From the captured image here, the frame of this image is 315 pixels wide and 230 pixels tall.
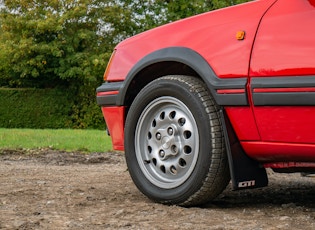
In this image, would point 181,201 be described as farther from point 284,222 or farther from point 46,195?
point 46,195

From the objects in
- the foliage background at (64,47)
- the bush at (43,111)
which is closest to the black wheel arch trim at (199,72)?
the foliage background at (64,47)

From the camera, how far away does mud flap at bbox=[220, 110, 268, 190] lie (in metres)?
3.83

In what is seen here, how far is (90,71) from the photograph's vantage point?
29.4 meters

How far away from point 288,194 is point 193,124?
1.32 metres

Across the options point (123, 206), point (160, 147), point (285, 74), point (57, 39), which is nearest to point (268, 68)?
point (285, 74)

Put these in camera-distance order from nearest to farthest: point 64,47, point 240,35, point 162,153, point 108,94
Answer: point 240,35, point 162,153, point 108,94, point 64,47

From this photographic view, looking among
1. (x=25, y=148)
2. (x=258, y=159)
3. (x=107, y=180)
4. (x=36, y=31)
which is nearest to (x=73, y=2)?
(x=36, y=31)

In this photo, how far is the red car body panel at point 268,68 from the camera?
350 centimetres

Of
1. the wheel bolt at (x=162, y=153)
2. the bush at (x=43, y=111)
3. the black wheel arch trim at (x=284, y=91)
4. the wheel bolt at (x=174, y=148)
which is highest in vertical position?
the black wheel arch trim at (x=284, y=91)

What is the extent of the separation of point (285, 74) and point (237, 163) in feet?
2.11

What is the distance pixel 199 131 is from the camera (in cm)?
396

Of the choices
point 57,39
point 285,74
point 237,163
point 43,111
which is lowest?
point 43,111

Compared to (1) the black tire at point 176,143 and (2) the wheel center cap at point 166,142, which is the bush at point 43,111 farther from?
(2) the wheel center cap at point 166,142

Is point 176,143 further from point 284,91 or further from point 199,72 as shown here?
point 284,91
